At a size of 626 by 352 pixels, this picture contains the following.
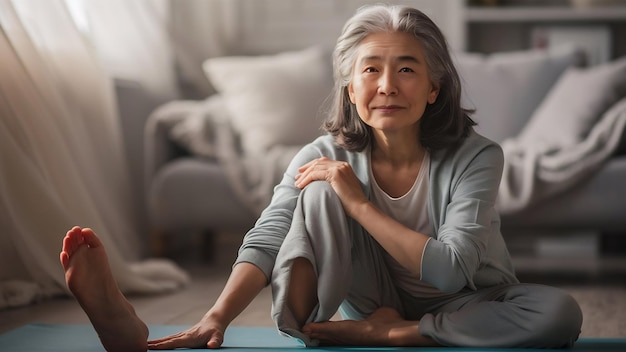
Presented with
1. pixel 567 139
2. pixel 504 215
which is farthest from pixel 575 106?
pixel 504 215

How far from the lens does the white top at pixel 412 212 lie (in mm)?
1671

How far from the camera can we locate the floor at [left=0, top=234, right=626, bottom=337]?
2127mm

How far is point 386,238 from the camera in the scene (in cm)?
154

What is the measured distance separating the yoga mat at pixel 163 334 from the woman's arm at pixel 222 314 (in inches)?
2.0

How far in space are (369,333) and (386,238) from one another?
19 centimetres

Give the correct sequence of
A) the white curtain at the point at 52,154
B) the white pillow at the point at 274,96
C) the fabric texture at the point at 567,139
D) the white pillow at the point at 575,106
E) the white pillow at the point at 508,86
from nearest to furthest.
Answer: the white curtain at the point at 52,154, the fabric texture at the point at 567,139, the white pillow at the point at 575,106, the white pillow at the point at 274,96, the white pillow at the point at 508,86

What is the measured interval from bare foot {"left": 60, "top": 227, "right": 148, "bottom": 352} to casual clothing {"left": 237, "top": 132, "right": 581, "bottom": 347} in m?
0.24

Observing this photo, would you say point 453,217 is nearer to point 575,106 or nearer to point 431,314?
point 431,314

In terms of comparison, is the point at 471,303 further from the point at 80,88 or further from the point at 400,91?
the point at 80,88

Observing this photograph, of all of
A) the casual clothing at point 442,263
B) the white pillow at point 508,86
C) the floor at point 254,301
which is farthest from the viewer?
the white pillow at point 508,86

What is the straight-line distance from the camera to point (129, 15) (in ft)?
11.8

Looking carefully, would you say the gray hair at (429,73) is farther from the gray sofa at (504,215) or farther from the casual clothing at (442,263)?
the gray sofa at (504,215)

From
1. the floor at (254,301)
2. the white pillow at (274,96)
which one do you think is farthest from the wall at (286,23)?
the floor at (254,301)

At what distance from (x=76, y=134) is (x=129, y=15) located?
111 centimetres
